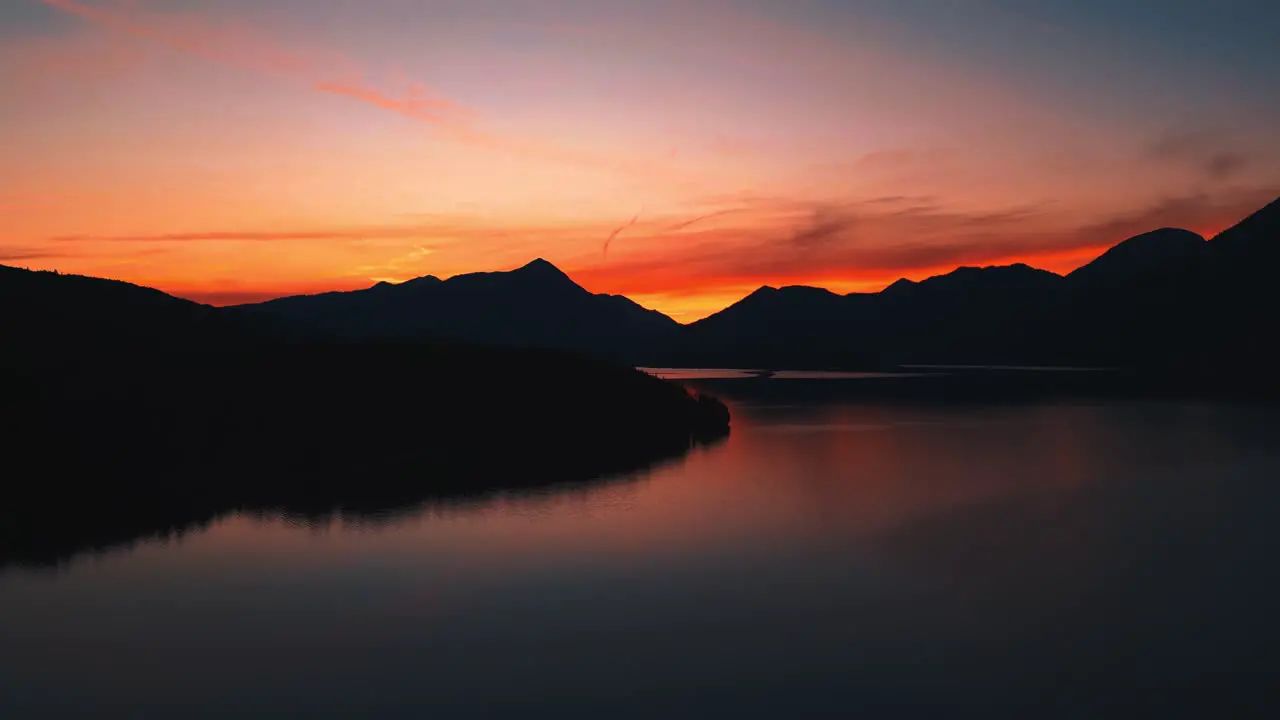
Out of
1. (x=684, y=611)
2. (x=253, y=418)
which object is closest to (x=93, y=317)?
(x=253, y=418)

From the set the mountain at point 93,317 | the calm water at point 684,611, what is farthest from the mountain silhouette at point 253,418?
the calm water at point 684,611

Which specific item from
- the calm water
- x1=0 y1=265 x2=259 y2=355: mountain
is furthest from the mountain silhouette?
the calm water

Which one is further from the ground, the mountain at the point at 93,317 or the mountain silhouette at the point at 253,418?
the mountain at the point at 93,317

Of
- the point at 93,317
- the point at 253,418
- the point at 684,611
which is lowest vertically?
the point at 684,611

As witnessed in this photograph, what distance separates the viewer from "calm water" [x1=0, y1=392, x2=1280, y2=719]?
20.7 meters

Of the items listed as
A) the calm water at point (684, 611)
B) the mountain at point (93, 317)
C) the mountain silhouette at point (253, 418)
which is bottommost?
the calm water at point (684, 611)

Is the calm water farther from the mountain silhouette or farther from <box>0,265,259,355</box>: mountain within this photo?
<box>0,265,259,355</box>: mountain

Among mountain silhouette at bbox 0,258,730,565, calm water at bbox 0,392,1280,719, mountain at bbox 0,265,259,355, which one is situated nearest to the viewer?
calm water at bbox 0,392,1280,719

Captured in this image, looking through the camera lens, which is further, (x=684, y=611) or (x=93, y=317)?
(x=93, y=317)

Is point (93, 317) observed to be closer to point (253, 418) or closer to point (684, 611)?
point (253, 418)

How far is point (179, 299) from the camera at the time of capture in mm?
97750

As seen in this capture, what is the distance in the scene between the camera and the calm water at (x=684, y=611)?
20719 mm

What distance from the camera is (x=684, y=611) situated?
2734 cm

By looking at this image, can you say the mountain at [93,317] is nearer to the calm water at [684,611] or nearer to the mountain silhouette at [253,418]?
the mountain silhouette at [253,418]
